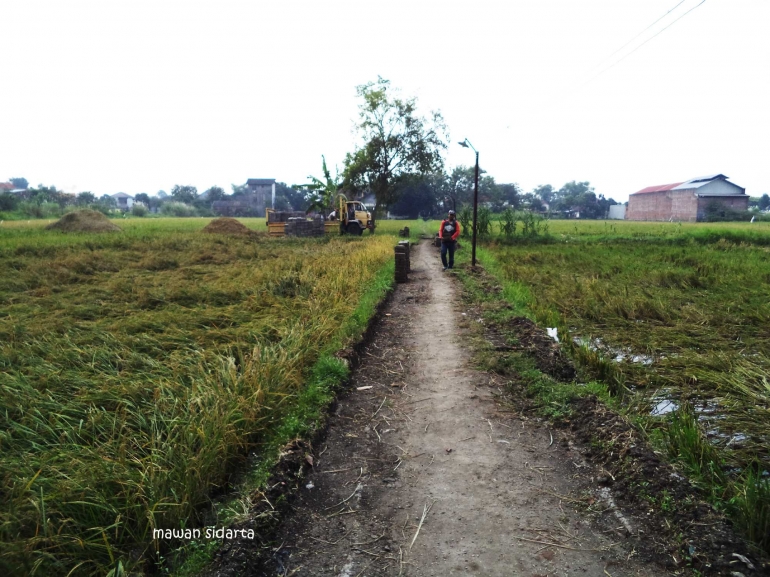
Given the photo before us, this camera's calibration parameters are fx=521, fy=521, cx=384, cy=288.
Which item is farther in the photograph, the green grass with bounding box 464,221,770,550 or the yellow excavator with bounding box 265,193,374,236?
the yellow excavator with bounding box 265,193,374,236

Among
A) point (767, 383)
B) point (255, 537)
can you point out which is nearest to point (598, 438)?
point (767, 383)

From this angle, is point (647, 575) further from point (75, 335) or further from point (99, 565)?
point (75, 335)

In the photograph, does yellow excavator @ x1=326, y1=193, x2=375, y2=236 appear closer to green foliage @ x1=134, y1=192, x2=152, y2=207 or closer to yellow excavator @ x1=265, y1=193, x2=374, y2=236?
yellow excavator @ x1=265, y1=193, x2=374, y2=236

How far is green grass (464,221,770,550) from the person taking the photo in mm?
3375

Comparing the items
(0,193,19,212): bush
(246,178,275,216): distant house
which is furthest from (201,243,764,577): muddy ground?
(246,178,275,216): distant house

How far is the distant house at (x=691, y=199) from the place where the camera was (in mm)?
45844

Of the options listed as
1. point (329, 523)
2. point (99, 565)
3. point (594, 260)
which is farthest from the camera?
point (594, 260)

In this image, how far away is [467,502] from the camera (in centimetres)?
316

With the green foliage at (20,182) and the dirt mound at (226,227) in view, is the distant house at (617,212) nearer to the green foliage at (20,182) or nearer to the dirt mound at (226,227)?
the dirt mound at (226,227)

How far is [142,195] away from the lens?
82188 millimetres

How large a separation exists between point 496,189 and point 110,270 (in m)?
60.9

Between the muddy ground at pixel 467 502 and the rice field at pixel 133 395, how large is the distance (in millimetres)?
468

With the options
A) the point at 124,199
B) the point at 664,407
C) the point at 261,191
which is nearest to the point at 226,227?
the point at 664,407

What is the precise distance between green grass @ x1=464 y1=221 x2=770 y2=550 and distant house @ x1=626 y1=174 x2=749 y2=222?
124 feet
